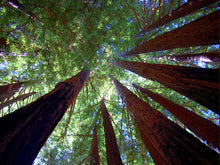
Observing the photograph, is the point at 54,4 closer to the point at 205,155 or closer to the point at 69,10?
the point at 69,10

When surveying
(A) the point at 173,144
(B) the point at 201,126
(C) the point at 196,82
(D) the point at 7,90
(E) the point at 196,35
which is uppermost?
(D) the point at 7,90

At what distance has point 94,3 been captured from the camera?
398cm

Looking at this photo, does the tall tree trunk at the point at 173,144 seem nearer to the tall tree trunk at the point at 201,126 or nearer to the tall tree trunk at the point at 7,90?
the tall tree trunk at the point at 201,126

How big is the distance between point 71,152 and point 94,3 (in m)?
6.04

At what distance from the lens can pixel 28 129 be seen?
1723mm

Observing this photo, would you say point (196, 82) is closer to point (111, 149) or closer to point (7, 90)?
point (111, 149)

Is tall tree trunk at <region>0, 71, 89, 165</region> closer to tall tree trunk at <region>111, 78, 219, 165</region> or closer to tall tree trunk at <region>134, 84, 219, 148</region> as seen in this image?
tall tree trunk at <region>111, 78, 219, 165</region>

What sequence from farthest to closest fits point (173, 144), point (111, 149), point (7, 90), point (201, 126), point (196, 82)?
point (7, 90) < point (111, 149) < point (201, 126) < point (196, 82) < point (173, 144)

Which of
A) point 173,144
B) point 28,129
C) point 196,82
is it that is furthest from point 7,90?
point 196,82

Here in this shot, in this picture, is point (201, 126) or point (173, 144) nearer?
point (173, 144)

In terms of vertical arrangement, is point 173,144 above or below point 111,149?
above

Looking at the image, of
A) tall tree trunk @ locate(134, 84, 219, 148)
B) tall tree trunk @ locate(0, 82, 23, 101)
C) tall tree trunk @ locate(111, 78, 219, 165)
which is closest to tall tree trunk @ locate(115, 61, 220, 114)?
tall tree trunk @ locate(111, 78, 219, 165)

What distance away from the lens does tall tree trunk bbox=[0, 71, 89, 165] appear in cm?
142

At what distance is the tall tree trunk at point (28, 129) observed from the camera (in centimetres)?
142
